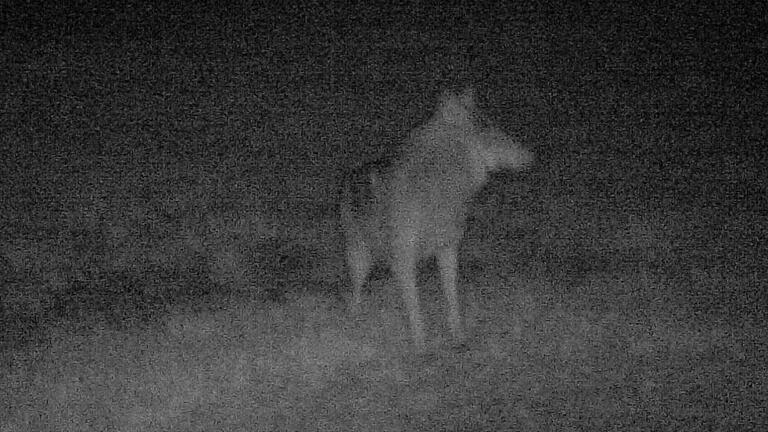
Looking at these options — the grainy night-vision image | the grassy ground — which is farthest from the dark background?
the grassy ground

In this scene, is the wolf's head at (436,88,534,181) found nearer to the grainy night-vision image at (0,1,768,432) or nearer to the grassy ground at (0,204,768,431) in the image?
the grainy night-vision image at (0,1,768,432)

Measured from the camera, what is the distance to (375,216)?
2.40 ft

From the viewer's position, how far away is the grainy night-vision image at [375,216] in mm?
714

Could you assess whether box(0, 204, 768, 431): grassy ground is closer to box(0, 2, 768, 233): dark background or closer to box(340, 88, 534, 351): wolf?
box(340, 88, 534, 351): wolf

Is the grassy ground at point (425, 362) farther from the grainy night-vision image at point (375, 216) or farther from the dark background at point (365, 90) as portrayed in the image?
the dark background at point (365, 90)

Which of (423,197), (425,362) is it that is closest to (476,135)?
(423,197)

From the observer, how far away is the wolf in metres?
0.72

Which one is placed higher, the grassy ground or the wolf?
the wolf

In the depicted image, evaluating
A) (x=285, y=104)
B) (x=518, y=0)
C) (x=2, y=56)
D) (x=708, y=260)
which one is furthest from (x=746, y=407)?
(x=2, y=56)

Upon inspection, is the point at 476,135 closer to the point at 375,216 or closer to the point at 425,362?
the point at 375,216

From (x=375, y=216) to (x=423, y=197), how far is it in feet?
0.21

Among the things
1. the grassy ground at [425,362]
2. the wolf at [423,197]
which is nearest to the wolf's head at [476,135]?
the wolf at [423,197]

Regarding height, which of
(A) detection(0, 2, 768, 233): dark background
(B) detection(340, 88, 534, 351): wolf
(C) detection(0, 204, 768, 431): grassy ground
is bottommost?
(C) detection(0, 204, 768, 431): grassy ground

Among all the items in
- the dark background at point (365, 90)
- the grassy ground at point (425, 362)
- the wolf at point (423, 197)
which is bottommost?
the grassy ground at point (425, 362)
